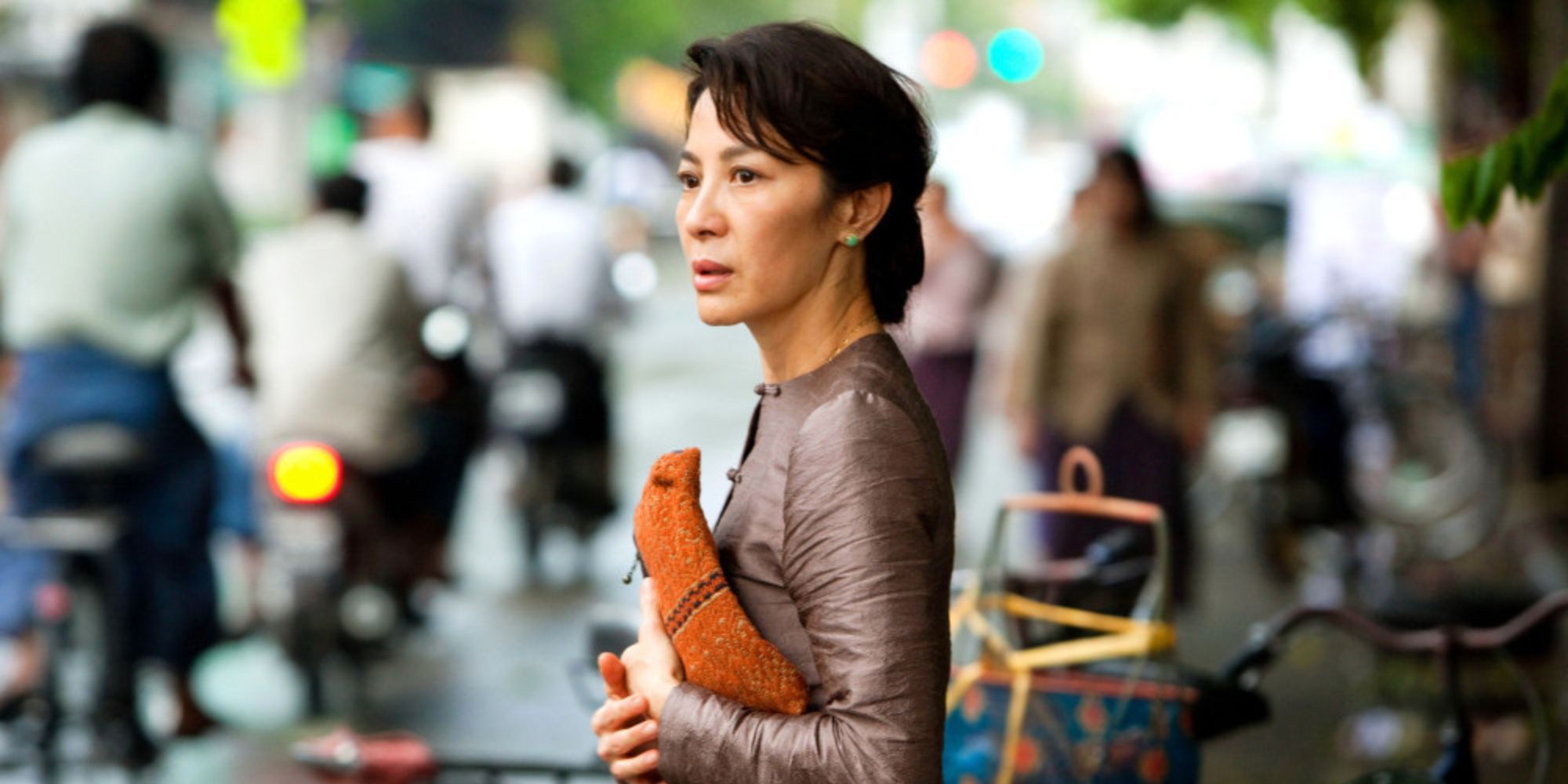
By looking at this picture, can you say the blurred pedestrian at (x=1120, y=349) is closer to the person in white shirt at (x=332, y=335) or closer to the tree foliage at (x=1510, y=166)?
the person in white shirt at (x=332, y=335)

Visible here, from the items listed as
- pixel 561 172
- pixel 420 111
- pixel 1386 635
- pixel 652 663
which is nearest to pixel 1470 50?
pixel 561 172

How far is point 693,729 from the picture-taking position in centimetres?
217

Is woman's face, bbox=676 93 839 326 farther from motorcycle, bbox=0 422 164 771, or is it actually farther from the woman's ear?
motorcycle, bbox=0 422 164 771

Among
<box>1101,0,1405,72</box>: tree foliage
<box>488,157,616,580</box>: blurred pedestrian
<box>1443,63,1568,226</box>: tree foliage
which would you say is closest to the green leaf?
<box>1443,63,1568,226</box>: tree foliage

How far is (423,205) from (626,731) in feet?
26.4

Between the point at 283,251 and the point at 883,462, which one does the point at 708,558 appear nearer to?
the point at 883,462

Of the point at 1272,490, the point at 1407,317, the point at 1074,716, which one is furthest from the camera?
the point at 1407,317

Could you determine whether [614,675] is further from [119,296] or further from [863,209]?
[119,296]

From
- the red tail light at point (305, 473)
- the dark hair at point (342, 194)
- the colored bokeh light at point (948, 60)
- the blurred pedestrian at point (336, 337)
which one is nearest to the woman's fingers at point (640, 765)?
the red tail light at point (305, 473)

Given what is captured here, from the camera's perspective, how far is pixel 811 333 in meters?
2.28

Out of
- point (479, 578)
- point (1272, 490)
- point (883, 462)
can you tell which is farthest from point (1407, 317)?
point (883, 462)

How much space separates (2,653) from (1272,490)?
6.35m

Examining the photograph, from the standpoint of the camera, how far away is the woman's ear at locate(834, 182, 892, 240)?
225 centimetres

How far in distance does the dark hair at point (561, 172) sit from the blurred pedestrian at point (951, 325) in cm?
213
